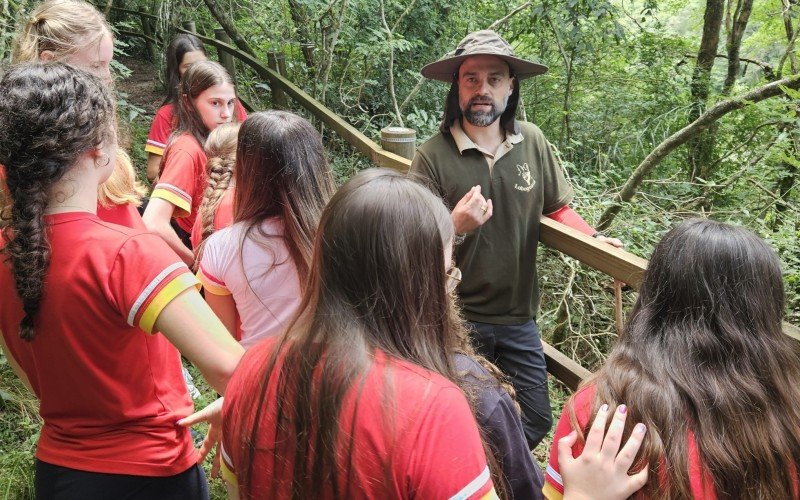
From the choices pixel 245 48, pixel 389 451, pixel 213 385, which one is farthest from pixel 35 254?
pixel 245 48

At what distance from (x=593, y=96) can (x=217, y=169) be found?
5.66 metres

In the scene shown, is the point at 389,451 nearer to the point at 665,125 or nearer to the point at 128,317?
the point at 128,317

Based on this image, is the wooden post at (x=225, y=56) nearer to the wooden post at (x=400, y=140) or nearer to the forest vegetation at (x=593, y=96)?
the forest vegetation at (x=593, y=96)

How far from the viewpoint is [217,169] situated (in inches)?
108

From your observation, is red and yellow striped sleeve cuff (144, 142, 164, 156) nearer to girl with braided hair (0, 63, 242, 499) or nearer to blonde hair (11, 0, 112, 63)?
blonde hair (11, 0, 112, 63)

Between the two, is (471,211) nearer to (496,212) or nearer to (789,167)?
(496,212)

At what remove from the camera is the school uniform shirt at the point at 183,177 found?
2.96m

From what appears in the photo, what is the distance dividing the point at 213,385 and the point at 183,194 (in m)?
1.55

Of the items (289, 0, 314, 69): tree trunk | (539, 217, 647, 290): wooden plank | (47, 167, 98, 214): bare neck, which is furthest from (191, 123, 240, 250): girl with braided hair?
(289, 0, 314, 69): tree trunk

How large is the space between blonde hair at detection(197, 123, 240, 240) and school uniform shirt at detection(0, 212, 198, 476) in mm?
899

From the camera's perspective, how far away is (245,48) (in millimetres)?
6840

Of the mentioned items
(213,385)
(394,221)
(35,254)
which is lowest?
(213,385)

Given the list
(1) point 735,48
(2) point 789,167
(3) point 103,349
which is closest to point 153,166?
(3) point 103,349

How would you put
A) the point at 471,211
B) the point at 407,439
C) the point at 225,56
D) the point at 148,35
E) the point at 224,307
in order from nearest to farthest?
the point at 407,439
the point at 224,307
the point at 471,211
the point at 225,56
the point at 148,35
